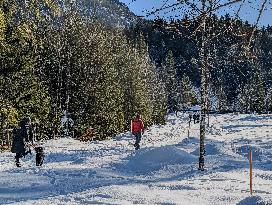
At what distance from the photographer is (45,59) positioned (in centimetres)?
4231

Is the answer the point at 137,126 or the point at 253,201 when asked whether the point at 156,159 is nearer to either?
the point at 137,126

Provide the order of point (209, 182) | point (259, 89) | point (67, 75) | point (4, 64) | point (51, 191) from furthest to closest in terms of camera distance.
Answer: point (259, 89) < point (67, 75) < point (4, 64) < point (209, 182) < point (51, 191)

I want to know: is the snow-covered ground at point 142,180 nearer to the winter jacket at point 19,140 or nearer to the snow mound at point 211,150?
the snow mound at point 211,150

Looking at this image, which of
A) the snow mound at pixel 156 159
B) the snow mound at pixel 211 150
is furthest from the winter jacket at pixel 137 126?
the snow mound at pixel 156 159

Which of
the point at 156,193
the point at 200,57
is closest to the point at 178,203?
the point at 156,193

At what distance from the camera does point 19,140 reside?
20.5 metres

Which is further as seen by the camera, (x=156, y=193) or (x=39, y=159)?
(x=39, y=159)

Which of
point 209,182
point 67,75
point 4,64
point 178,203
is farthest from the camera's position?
point 67,75

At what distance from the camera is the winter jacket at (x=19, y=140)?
2003 centimetres

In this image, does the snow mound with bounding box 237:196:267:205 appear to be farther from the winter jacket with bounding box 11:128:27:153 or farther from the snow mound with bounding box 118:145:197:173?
the winter jacket with bounding box 11:128:27:153

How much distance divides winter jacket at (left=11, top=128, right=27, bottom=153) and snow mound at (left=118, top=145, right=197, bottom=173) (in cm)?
433

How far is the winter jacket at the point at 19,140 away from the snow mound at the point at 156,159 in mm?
4327

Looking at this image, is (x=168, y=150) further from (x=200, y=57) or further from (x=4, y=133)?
(x=4, y=133)

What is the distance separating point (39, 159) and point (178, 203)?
967cm
